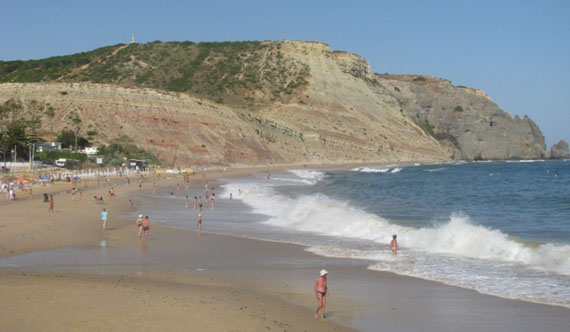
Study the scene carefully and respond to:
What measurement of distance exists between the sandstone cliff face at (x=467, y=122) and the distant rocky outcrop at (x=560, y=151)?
7.07 m

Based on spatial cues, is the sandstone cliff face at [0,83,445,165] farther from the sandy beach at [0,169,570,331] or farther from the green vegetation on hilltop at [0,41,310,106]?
the sandy beach at [0,169,570,331]

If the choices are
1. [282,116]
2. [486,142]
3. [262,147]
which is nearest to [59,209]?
[262,147]

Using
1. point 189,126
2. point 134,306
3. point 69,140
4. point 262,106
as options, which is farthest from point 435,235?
point 262,106

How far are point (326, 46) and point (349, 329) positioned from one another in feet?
398

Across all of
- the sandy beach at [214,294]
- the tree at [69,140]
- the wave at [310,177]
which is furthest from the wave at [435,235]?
the tree at [69,140]

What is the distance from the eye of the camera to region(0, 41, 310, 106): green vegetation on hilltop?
372 ft

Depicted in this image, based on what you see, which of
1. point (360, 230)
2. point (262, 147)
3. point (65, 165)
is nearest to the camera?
point (360, 230)

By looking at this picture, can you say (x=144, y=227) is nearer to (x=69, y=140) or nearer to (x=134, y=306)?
(x=134, y=306)

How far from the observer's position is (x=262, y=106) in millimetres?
108438

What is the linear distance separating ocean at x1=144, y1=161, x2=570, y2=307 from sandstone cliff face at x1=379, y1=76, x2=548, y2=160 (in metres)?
102

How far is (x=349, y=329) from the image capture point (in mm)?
10039

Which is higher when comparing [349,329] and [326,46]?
[326,46]

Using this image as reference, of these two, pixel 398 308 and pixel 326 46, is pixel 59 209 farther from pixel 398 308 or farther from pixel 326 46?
pixel 326 46

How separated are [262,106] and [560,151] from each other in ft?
315
